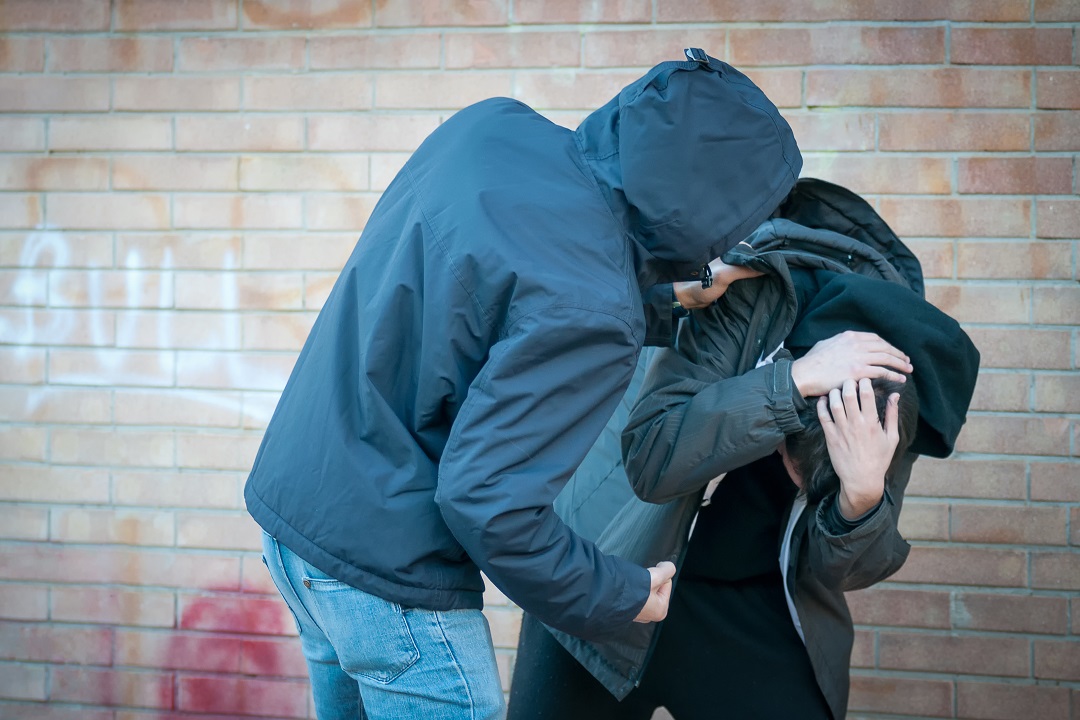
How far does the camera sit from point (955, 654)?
3299 mm

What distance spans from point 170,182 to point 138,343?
58 centimetres

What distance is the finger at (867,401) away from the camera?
6.43 feet

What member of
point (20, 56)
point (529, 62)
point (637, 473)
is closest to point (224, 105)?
point (20, 56)

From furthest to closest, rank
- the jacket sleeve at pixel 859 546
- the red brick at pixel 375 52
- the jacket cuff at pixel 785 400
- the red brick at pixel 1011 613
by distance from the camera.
→ the red brick at pixel 375 52 < the red brick at pixel 1011 613 < the jacket sleeve at pixel 859 546 < the jacket cuff at pixel 785 400

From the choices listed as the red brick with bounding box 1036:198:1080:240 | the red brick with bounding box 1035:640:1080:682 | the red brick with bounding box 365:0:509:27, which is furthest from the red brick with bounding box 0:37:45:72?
the red brick with bounding box 1035:640:1080:682

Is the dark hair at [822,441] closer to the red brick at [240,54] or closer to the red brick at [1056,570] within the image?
the red brick at [1056,570]

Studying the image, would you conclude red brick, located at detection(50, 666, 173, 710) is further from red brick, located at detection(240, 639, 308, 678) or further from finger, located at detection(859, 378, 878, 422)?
finger, located at detection(859, 378, 878, 422)

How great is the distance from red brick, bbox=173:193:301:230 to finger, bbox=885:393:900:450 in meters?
2.18

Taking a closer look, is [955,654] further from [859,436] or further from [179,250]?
[179,250]

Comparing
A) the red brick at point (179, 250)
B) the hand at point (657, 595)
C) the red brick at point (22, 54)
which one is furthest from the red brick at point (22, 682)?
the hand at point (657, 595)

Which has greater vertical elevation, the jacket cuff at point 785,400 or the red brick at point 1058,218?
the red brick at point 1058,218

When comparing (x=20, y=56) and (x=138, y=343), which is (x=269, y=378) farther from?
(x=20, y=56)

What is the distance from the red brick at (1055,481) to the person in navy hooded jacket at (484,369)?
6.55ft

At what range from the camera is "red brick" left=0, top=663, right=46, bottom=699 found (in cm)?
367
